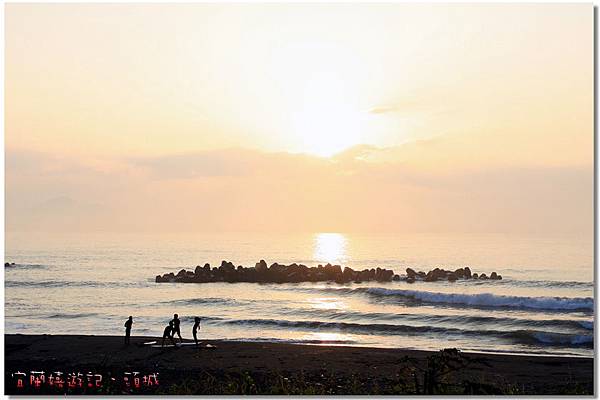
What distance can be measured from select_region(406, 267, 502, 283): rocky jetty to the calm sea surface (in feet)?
0.93

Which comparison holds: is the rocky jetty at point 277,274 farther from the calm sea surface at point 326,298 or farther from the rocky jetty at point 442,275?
the rocky jetty at point 442,275

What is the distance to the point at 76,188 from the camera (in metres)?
9.53

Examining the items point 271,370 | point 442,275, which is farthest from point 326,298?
point 271,370

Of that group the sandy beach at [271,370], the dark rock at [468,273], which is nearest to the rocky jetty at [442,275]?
the dark rock at [468,273]

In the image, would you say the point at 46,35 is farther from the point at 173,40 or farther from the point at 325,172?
the point at 325,172

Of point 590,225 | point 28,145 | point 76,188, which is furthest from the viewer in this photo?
point 76,188

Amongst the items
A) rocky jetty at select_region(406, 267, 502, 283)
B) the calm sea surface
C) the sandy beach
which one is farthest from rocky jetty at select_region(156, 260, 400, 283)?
the sandy beach

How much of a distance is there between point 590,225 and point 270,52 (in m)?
4.18

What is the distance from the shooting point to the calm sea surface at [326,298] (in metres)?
12.4

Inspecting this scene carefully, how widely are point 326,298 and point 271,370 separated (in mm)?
7080

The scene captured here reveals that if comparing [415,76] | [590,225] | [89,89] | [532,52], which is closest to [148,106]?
[89,89]

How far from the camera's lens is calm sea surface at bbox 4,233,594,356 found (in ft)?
40.6

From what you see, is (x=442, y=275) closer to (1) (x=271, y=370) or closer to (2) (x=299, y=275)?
(2) (x=299, y=275)

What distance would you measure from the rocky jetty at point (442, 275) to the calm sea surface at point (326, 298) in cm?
28
